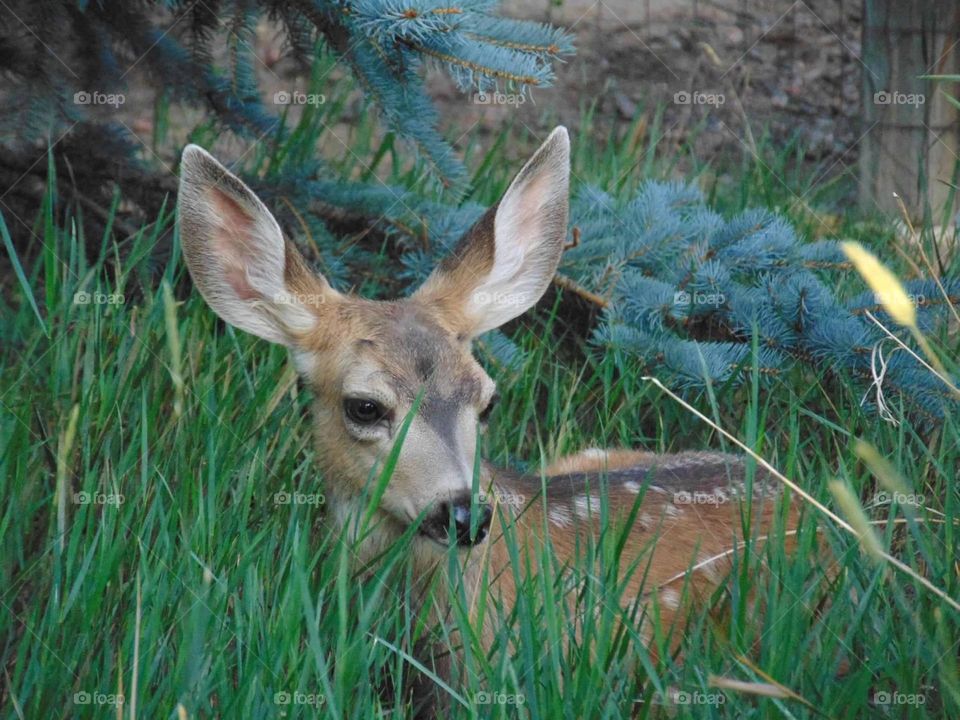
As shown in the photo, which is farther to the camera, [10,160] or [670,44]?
[670,44]

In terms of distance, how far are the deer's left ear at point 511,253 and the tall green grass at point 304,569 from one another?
1.56ft

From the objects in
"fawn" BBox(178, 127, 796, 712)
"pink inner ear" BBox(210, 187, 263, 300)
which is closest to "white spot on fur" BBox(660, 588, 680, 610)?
"fawn" BBox(178, 127, 796, 712)

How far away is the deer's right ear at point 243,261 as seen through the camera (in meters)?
3.69

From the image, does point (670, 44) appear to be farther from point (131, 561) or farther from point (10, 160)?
point (131, 561)

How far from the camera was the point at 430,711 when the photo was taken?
328 centimetres

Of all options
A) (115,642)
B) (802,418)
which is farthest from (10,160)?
(802,418)

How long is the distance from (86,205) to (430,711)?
256 cm

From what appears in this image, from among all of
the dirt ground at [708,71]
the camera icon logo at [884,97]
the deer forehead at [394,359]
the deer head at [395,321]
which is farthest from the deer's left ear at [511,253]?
the dirt ground at [708,71]

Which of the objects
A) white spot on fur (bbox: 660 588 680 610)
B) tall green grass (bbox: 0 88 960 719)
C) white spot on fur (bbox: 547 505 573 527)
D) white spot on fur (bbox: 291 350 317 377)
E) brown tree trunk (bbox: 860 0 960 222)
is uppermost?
brown tree trunk (bbox: 860 0 960 222)

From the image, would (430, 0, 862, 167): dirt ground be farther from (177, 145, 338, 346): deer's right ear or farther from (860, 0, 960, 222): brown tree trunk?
(177, 145, 338, 346): deer's right ear

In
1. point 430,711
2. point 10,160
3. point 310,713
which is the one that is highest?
point 10,160

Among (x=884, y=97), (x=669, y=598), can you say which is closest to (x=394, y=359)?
(x=669, y=598)

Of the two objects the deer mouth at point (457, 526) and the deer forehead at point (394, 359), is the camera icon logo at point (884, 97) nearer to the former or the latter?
the deer forehead at point (394, 359)

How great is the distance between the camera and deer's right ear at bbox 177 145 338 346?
145 inches
